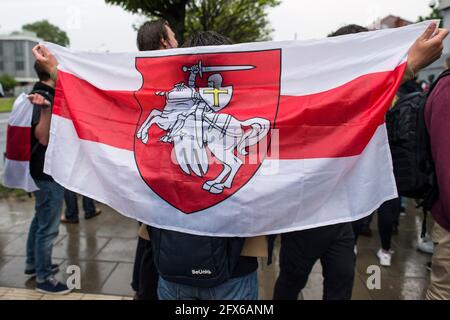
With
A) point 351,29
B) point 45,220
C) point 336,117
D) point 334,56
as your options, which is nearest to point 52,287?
point 45,220

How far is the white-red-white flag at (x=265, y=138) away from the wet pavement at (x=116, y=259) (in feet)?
6.15

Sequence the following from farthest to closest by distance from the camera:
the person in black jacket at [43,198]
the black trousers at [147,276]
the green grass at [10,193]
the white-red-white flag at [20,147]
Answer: the green grass at [10,193]
the white-red-white flag at [20,147]
the person in black jacket at [43,198]
the black trousers at [147,276]

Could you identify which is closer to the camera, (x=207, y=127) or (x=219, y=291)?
(x=219, y=291)

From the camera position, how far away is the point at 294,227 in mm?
1902

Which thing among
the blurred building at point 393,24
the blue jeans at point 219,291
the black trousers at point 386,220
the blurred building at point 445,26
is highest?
the blurred building at point 445,26

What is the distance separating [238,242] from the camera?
179 centimetres

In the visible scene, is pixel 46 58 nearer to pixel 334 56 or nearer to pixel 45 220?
pixel 45 220

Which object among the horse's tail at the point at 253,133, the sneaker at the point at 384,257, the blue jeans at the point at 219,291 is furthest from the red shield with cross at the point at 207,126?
the sneaker at the point at 384,257

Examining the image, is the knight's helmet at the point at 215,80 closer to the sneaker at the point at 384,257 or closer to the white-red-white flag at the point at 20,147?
the white-red-white flag at the point at 20,147

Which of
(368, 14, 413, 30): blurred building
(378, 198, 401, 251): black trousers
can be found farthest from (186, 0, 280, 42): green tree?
(378, 198, 401, 251): black trousers

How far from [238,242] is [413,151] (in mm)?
1156

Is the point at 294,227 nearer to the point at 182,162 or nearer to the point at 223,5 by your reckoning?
the point at 182,162

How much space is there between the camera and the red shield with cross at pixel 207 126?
1.88 metres
